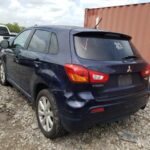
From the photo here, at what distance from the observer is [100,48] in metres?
3.06

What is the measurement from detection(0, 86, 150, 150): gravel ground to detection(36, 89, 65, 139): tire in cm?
15

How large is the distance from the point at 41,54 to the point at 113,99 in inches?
51.2

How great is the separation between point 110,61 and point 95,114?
2.38ft

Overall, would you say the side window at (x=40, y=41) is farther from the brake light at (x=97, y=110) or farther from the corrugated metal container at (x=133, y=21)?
the corrugated metal container at (x=133, y=21)

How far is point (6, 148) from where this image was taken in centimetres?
314

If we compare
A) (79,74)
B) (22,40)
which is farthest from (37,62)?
(22,40)

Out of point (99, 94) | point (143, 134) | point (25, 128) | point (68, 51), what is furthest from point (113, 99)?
point (25, 128)

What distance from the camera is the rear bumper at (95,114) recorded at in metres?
2.78

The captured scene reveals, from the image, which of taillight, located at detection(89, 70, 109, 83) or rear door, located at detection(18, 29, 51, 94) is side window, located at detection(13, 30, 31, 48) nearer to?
rear door, located at detection(18, 29, 51, 94)

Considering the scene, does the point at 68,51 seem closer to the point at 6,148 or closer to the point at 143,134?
the point at 6,148

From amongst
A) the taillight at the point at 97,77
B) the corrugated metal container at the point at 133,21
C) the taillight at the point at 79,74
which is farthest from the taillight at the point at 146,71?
the corrugated metal container at the point at 133,21

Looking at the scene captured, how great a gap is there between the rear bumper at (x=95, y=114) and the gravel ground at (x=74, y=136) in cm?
47

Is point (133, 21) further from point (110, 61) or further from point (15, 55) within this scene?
point (110, 61)

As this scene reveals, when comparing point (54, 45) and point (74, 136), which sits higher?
point (54, 45)
